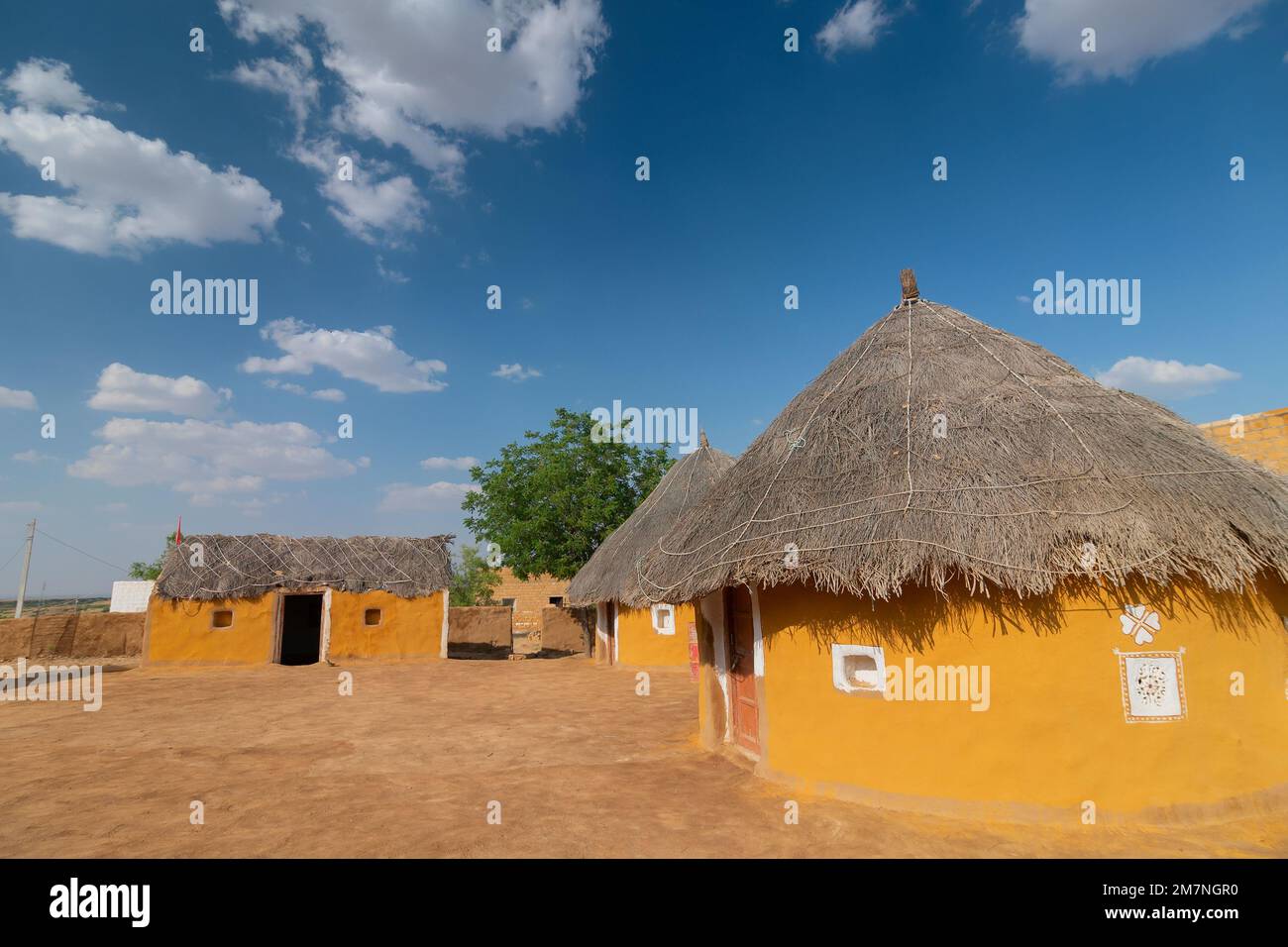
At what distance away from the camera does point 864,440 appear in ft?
23.6

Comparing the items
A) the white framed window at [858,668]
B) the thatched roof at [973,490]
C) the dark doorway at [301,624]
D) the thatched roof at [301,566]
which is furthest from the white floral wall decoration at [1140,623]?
the dark doorway at [301,624]

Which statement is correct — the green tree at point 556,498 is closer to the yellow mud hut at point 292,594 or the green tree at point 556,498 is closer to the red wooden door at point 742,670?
the yellow mud hut at point 292,594

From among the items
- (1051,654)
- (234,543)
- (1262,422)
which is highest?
(1262,422)

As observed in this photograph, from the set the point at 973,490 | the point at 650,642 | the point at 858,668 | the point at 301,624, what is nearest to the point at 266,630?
the point at 301,624

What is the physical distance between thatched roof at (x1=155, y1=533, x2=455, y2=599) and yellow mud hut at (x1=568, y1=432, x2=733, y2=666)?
4831mm

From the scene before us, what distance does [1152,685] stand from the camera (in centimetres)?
585

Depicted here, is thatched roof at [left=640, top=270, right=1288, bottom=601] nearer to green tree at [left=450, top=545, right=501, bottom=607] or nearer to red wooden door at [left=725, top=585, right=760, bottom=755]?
red wooden door at [left=725, top=585, right=760, bottom=755]

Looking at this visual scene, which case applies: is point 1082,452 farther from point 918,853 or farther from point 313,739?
point 313,739

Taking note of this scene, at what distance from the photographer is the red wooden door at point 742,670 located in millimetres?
7828

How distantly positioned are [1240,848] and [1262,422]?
7.00 meters

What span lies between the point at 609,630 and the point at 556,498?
5789 mm

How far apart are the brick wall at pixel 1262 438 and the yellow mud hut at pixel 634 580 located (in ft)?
32.0

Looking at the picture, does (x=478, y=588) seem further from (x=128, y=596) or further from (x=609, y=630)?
(x=609, y=630)
